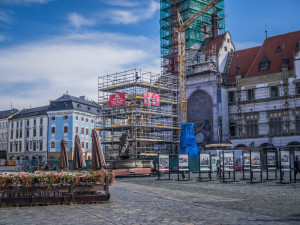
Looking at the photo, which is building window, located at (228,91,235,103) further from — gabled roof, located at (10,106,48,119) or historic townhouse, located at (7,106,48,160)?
gabled roof, located at (10,106,48,119)

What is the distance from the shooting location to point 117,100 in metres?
49.4

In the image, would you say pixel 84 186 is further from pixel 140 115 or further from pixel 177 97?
pixel 177 97

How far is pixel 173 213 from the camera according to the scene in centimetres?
1047

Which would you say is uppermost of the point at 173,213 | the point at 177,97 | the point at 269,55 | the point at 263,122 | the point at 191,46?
the point at 191,46

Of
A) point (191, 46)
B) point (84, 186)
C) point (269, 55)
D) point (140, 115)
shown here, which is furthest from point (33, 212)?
point (191, 46)

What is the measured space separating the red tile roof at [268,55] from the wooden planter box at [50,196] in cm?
4522

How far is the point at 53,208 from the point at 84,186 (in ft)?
Result: 4.74

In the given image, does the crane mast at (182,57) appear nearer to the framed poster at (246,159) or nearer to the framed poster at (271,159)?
the framed poster at (246,159)

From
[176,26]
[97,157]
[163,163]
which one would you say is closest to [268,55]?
[176,26]

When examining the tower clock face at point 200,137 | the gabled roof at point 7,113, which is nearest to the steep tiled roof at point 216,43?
the tower clock face at point 200,137

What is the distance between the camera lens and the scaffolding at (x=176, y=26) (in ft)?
221

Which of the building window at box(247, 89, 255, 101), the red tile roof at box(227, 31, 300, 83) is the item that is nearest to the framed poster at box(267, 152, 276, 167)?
the red tile roof at box(227, 31, 300, 83)

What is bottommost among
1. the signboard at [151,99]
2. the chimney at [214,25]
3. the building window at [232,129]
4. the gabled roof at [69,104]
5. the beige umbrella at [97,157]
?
the beige umbrella at [97,157]

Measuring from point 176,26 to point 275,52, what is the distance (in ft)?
64.0
